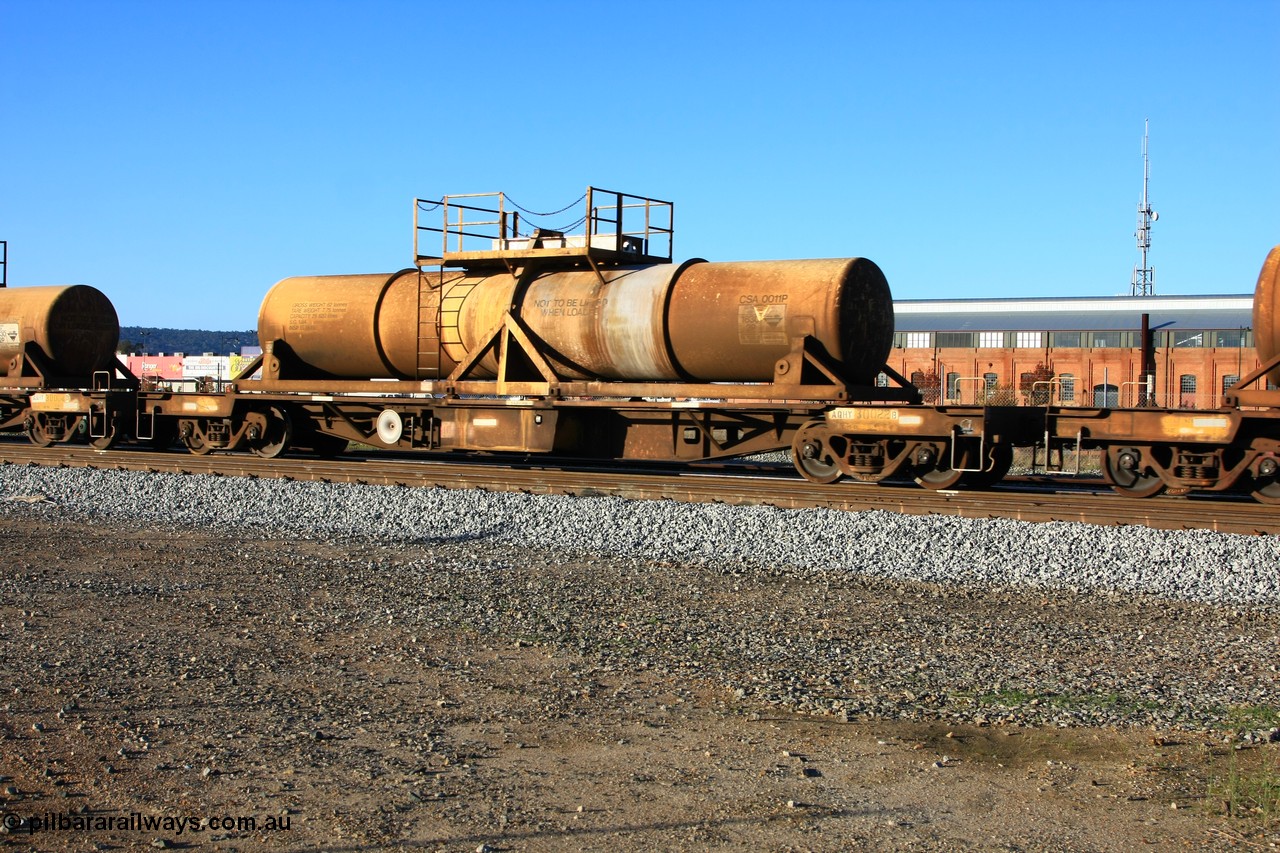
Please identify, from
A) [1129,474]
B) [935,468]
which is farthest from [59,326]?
[1129,474]

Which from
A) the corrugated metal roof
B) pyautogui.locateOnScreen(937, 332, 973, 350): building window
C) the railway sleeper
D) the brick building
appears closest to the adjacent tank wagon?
the railway sleeper

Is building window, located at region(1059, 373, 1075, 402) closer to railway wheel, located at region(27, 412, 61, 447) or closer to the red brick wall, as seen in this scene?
the red brick wall

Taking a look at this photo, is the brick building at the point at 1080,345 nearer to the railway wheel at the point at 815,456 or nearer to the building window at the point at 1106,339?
the building window at the point at 1106,339

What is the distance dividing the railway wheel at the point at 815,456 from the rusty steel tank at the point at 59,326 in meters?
14.3

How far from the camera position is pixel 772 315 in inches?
582

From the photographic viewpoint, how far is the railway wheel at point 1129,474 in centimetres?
1375

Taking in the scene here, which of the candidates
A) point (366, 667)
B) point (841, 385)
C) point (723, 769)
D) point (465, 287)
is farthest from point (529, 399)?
point (723, 769)

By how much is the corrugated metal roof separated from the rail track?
47.3 metres

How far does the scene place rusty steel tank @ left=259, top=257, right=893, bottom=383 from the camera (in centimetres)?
1478

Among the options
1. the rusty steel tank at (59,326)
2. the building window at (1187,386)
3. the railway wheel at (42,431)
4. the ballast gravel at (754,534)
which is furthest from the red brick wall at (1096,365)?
the ballast gravel at (754,534)

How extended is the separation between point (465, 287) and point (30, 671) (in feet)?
37.8

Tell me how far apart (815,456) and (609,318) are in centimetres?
332

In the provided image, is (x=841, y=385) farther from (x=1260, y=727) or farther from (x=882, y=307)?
(x=1260, y=727)

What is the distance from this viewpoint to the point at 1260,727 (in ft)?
19.4
